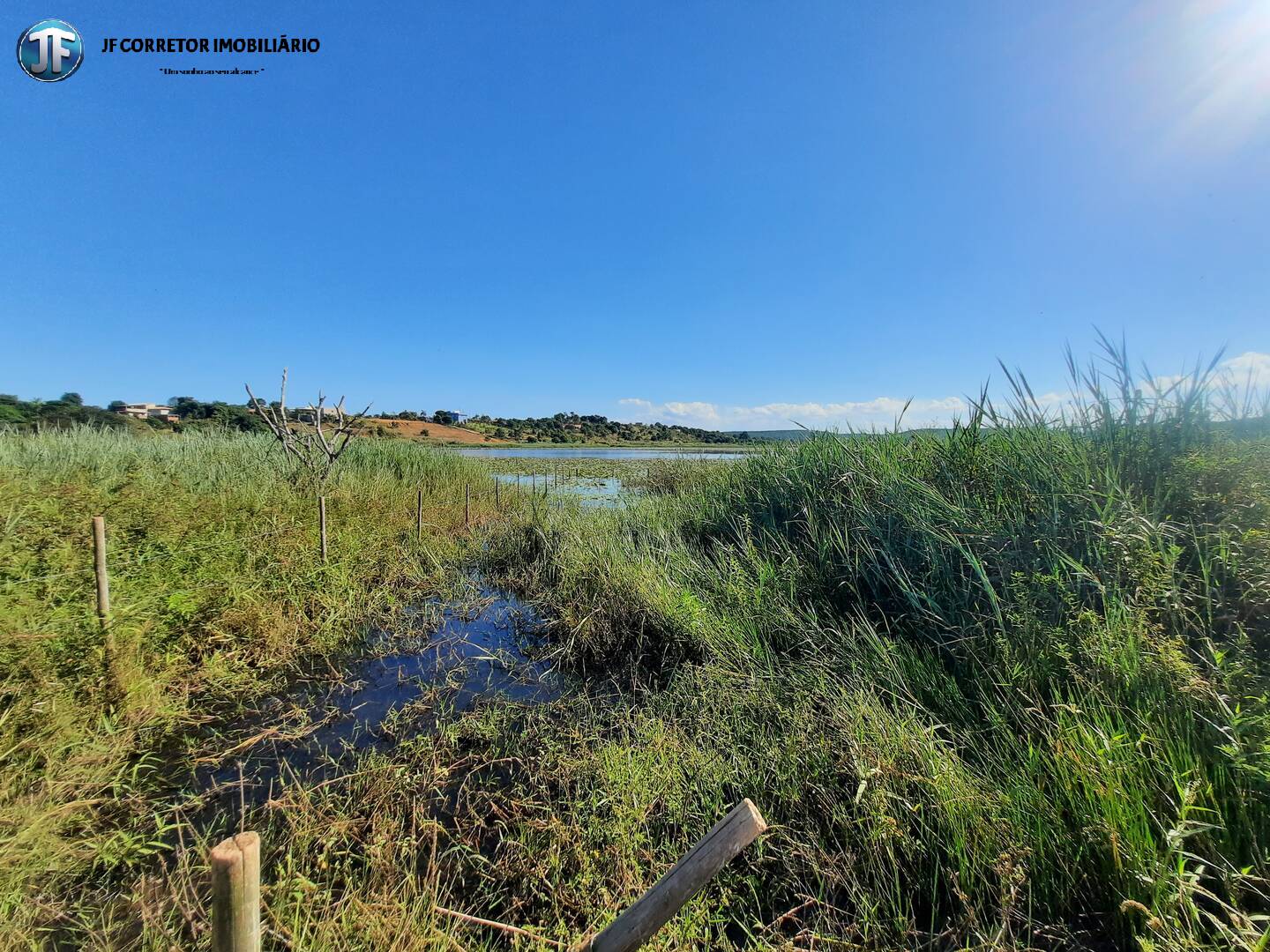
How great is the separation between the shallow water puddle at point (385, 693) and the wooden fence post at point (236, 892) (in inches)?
77.9

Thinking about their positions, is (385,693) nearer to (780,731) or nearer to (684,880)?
(780,731)

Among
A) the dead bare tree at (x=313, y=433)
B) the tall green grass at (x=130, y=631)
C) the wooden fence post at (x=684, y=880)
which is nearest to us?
the wooden fence post at (x=684, y=880)

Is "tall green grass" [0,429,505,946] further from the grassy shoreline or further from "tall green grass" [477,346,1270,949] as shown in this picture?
"tall green grass" [477,346,1270,949]

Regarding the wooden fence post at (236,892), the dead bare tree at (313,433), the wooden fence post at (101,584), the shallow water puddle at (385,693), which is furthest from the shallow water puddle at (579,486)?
the wooden fence post at (236,892)

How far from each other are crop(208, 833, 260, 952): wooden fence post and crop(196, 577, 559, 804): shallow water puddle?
1979mm

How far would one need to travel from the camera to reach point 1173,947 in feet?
4.50

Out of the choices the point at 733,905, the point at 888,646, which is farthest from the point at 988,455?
the point at 733,905

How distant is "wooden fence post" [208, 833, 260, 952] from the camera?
2.84ft

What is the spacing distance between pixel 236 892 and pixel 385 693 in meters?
3.49

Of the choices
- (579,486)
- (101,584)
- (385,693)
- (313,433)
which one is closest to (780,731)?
(385,693)

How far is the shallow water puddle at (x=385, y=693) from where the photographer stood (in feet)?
9.57

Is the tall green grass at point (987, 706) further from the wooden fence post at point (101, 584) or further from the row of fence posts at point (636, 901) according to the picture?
the wooden fence post at point (101, 584)

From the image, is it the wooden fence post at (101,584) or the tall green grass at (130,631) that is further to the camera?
the wooden fence post at (101,584)

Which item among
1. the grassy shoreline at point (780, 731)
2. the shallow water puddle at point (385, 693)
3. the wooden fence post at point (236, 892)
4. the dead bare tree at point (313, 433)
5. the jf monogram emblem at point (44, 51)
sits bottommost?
the shallow water puddle at point (385, 693)
